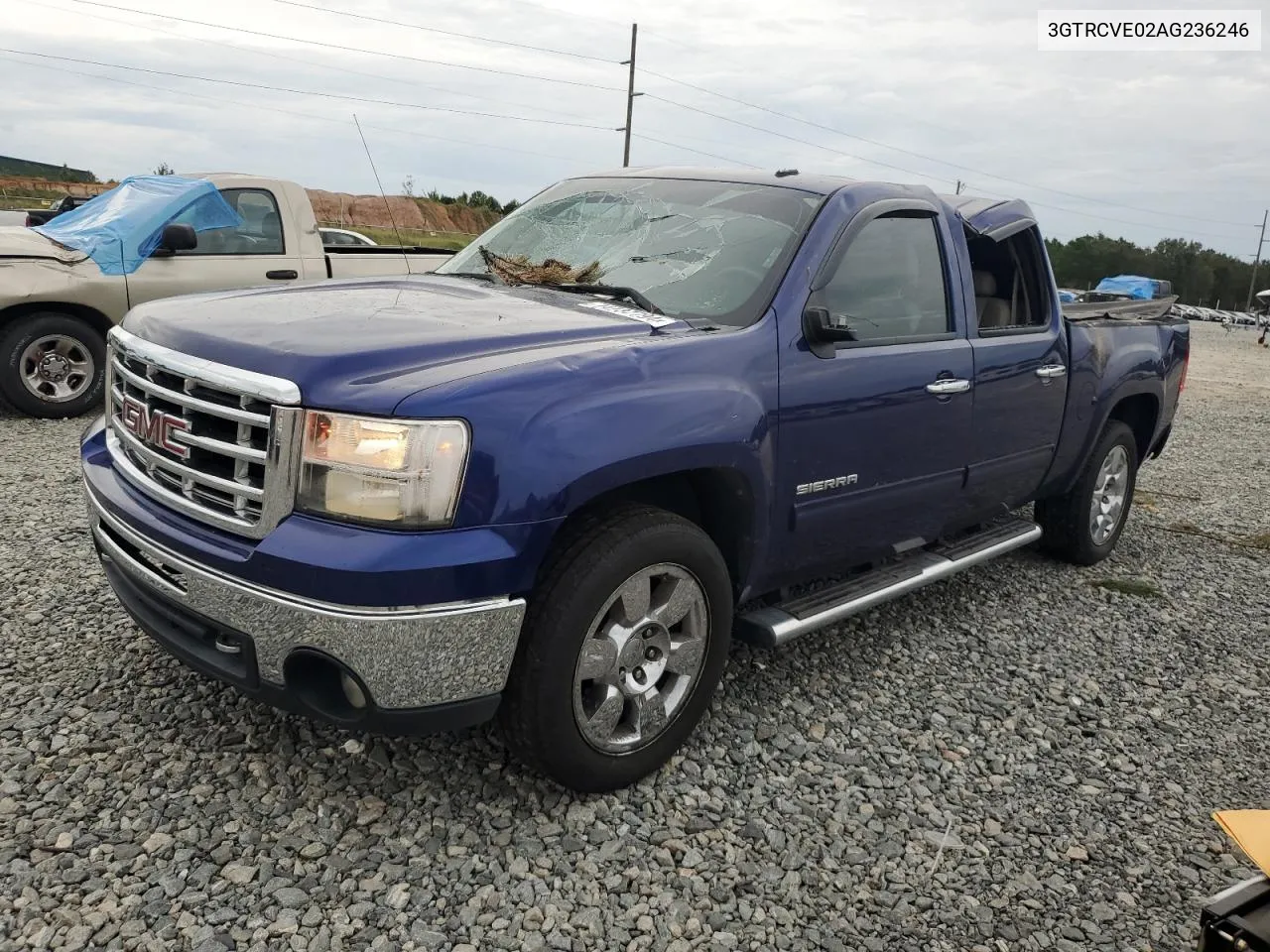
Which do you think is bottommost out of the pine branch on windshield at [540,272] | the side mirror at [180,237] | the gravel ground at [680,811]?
the gravel ground at [680,811]

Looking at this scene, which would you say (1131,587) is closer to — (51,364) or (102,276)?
(102,276)

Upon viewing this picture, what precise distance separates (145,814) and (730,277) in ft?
7.93

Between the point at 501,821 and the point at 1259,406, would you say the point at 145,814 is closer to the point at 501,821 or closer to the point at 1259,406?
the point at 501,821

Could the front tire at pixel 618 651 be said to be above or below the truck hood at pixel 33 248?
below

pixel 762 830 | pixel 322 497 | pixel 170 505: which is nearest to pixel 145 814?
pixel 170 505

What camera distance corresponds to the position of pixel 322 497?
2375mm

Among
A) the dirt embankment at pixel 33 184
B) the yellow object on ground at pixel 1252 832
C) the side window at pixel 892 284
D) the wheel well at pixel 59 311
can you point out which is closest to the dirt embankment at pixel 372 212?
the dirt embankment at pixel 33 184

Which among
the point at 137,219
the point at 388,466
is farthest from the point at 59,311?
the point at 388,466

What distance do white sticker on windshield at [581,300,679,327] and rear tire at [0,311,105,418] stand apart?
5.57 metres

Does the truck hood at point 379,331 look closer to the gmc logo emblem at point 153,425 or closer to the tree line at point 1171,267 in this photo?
the gmc logo emblem at point 153,425

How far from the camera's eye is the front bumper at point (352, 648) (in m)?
2.33

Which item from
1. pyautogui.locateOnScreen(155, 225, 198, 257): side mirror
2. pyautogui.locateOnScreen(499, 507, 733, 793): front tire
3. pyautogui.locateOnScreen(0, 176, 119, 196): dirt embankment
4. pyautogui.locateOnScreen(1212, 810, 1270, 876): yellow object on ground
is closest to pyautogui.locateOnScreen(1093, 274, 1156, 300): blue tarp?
pyautogui.locateOnScreen(155, 225, 198, 257): side mirror

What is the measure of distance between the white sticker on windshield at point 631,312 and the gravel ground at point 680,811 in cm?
141

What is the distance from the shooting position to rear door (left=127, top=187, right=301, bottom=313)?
7340 millimetres
